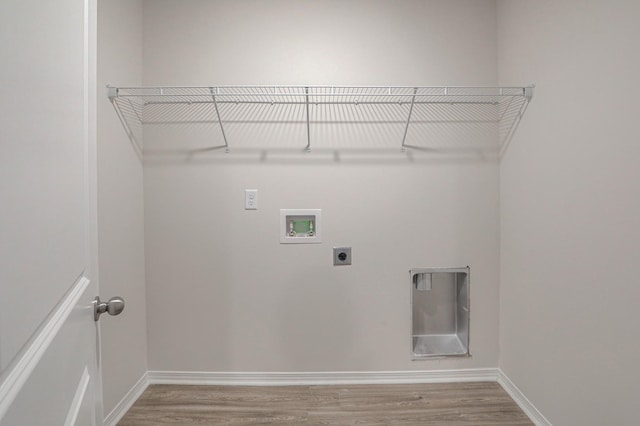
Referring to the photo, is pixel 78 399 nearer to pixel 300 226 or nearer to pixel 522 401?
pixel 300 226

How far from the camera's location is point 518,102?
1.85 meters

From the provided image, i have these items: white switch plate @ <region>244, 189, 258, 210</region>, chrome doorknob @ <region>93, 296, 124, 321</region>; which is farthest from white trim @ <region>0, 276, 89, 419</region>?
white switch plate @ <region>244, 189, 258, 210</region>

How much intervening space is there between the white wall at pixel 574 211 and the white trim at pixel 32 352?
174cm

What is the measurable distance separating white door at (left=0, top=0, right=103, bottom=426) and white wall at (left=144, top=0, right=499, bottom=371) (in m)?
1.16

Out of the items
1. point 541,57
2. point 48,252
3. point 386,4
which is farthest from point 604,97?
point 48,252

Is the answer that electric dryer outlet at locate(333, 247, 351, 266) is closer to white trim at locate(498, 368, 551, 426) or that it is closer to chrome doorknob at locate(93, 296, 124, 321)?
white trim at locate(498, 368, 551, 426)

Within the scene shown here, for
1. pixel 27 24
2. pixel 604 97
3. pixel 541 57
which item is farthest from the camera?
pixel 541 57

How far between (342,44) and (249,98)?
2.18 ft

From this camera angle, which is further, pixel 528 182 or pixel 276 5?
pixel 276 5

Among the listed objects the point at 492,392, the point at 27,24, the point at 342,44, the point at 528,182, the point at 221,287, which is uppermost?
the point at 342,44

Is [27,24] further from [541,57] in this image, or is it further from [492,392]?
[492,392]

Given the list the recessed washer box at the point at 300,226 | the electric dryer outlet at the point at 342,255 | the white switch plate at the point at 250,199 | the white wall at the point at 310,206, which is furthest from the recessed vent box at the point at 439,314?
the white switch plate at the point at 250,199

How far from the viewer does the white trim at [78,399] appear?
68 cm

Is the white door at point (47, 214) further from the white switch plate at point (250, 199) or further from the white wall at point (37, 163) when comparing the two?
the white switch plate at point (250, 199)
